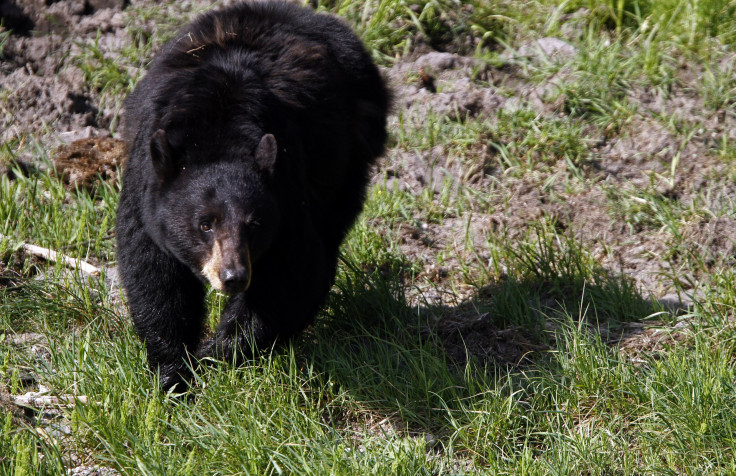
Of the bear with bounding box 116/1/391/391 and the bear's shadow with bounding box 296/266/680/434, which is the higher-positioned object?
the bear with bounding box 116/1/391/391

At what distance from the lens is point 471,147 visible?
6891 millimetres

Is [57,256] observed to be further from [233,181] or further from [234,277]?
[234,277]

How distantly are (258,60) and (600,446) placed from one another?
8.54ft

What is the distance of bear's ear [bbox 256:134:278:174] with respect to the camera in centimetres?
411

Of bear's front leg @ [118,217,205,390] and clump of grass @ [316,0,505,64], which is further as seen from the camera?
clump of grass @ [316,0,505,64]

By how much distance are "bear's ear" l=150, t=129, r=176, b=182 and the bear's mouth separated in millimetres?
434

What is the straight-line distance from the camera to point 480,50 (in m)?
7.71

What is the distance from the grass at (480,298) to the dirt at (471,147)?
0.03 metres

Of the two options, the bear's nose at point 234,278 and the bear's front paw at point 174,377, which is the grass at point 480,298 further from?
the bear's nose at point 234,278

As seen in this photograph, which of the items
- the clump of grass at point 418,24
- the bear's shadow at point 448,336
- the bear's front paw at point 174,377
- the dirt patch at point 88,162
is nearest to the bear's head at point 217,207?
the bear's front paw at point 174,377

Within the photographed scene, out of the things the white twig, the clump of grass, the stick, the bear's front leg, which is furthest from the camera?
the clump of grass

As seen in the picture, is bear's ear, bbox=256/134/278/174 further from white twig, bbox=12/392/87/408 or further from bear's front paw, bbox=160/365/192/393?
white twig, bbox=12/392/87/408

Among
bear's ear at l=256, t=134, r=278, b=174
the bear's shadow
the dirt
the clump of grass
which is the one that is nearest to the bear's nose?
bear's ear at l=256, t=134, r=278, b=174

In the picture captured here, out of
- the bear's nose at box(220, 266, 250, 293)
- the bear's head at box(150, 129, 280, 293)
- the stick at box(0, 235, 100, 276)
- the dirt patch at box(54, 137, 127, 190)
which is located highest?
the bear's head at box(150, 129, 280, 293)
